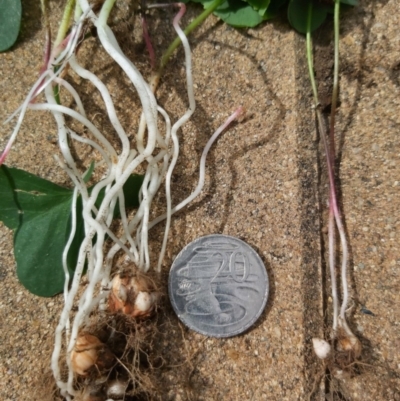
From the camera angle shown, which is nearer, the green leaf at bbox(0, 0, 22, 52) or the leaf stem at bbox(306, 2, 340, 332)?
the leaf stem at bbox(306, 2, 340, 332)

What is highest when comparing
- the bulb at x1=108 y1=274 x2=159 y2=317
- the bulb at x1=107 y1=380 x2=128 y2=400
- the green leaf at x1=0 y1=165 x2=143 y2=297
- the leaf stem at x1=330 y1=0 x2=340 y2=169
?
the leaf stem at x1=330 y1=0 x2=340 y2=169

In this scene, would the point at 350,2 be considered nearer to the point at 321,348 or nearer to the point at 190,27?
the point at 190,27

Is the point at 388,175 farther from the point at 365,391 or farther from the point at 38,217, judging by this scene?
the point at 38,217

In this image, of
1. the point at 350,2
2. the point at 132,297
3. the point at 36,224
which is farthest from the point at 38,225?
the point at 350,2

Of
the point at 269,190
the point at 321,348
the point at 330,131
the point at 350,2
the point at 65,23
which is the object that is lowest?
the point at 321,348

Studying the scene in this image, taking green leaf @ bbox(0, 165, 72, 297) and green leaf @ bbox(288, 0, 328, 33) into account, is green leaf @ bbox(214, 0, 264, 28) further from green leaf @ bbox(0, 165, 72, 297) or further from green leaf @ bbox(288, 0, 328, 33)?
green leaf @ bbox(0, 165, 72, 297)

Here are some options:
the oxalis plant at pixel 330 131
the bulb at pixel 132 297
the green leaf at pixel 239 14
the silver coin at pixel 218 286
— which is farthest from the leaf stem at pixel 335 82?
the bulb at pixel 132 297

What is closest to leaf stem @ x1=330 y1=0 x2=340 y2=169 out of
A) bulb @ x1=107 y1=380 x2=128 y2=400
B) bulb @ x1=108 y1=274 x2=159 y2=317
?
bulb @ x1=108 y1=274 x2=159 y2=317
